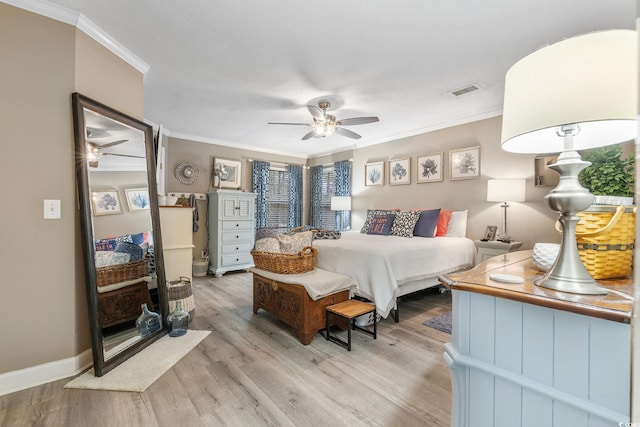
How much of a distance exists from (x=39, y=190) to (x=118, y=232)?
54cm

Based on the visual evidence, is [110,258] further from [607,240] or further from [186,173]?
[186,173]

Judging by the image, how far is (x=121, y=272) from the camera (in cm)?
222

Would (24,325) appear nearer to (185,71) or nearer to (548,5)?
(185,71)

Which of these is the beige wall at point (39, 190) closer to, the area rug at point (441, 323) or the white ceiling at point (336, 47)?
the white ceiling at point (336, 47)

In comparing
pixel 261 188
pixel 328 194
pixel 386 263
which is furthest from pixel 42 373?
pixel 328 194

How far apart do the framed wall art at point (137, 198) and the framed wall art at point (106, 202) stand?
0.11 m

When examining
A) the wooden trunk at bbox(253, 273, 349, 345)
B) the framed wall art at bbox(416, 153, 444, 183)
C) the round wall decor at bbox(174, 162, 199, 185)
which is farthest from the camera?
the round wall decor at bbox(174, 162, 199, 185)

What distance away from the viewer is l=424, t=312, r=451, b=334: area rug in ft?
8.78

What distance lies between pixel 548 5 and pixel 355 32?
A: 49.2 inches

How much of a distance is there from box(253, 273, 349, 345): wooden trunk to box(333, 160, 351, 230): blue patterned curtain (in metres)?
3.20

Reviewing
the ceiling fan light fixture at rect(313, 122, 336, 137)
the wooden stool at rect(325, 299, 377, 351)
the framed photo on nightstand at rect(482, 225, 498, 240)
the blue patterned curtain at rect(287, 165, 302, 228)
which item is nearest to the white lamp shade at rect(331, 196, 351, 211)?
the blue patterned curtain at rect(287, 165, 302, 228)

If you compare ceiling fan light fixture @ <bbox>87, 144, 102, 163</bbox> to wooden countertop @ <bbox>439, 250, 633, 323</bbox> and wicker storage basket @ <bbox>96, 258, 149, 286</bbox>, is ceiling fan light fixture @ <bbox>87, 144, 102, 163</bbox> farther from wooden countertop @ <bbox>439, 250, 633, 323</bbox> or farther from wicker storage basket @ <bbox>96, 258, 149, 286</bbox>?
wooden countertop @ <bbox>439, 250, 633, 323</bbox>

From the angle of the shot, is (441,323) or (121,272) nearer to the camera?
(121,272)

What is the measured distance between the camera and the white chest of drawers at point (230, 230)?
190 inches
